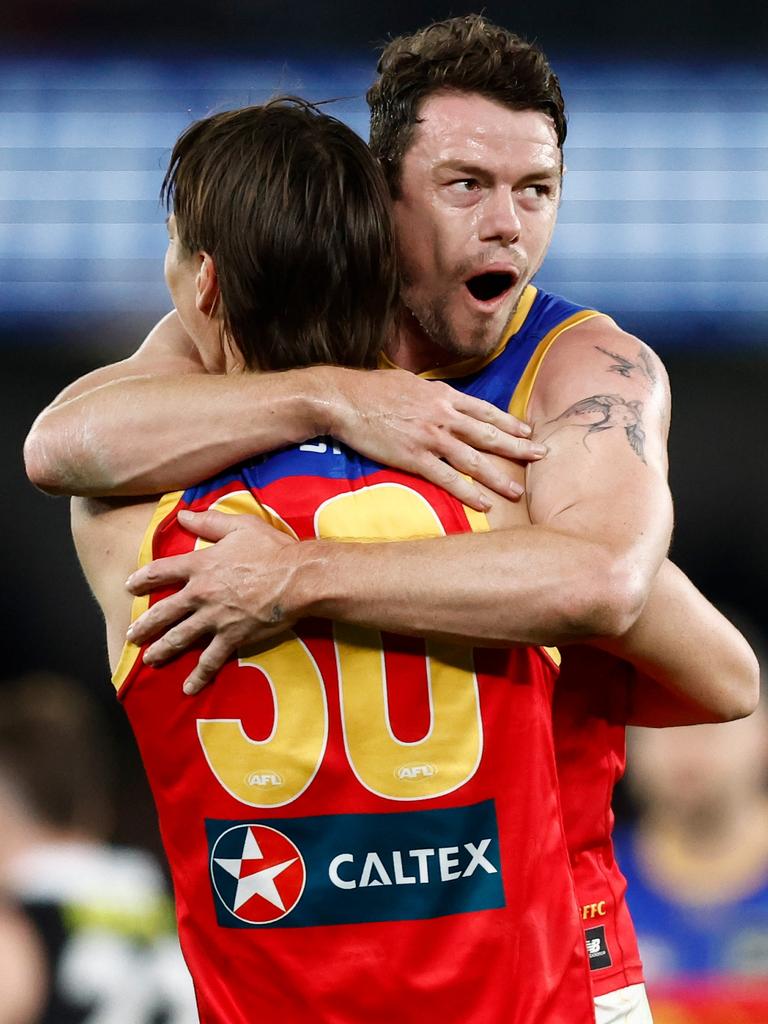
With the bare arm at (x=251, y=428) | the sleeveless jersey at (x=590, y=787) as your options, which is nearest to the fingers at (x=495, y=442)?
the bare arm at (x=251, y=428)

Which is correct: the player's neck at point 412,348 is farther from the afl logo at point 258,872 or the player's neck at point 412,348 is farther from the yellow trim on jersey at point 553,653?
the afl logo at point 258,872

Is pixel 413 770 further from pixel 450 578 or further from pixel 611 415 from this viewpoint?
pixel 611 415

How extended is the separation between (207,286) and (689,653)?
30.9 inches

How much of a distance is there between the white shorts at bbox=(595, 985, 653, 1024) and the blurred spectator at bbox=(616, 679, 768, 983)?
8.33 ft

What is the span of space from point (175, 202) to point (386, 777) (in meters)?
0.77

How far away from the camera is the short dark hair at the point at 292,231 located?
5.12ft

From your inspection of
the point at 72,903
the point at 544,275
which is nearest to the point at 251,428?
the point at 72,903

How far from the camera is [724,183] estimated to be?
18.1ft

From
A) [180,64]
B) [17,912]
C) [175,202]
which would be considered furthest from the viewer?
[180,64]

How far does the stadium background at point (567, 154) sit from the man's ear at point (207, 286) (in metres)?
3.48

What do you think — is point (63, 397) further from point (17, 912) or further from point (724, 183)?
point (724, 183)

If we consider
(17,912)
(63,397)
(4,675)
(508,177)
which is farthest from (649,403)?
(4,675)

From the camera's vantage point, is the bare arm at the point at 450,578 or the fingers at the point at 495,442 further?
the fingers at the point at 495,442

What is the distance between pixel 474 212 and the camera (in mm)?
2150
